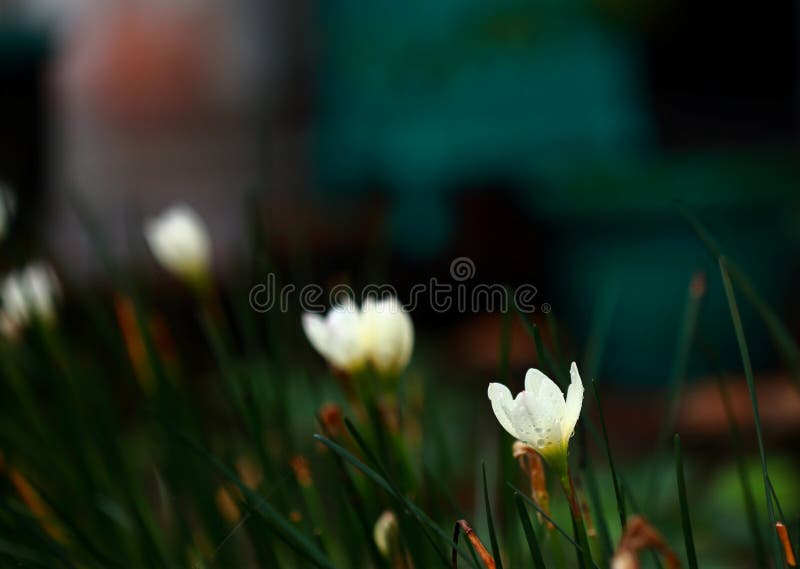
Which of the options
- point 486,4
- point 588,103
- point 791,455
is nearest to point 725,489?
point 791,455

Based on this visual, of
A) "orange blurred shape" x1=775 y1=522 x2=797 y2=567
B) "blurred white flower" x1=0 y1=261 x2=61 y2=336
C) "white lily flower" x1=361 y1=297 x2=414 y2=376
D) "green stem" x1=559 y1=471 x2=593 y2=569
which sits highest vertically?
"blurred white flower" x1=0 y1=261 x2=61 y2=336

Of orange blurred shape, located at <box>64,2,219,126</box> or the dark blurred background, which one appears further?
orange blurred shape, located at <box>64,2,219,126</box>

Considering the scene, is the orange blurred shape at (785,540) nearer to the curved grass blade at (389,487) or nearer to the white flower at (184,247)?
the curved grass blade at (389,487)

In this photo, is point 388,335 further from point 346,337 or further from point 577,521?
point 577,521

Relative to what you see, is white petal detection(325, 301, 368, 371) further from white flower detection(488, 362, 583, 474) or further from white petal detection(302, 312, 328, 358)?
white flower detection(488, 362, 583, 474)

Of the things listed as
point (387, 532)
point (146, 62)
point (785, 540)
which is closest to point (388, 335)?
point (387, 532)

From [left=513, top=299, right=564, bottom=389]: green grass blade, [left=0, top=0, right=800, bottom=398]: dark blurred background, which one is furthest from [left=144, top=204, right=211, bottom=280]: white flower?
[left=0, top=0, right=800, bottom=398]: dark blurred background
